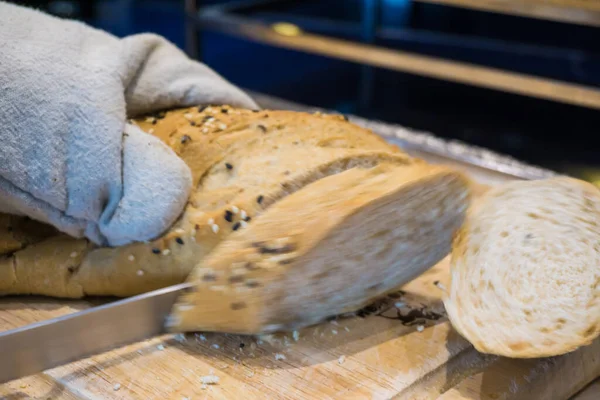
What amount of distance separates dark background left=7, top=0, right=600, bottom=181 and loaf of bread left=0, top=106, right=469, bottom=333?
3.68ft

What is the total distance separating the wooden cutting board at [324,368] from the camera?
37.3 inches

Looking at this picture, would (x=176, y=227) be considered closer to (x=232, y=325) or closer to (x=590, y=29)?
(x=232, y=325)

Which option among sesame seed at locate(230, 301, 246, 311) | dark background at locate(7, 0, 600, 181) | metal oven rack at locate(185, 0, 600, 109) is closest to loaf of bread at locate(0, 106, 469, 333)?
sesame seed at locate(230, 301, 246, 311)

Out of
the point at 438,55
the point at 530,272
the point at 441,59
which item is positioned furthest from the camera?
the point at 438,55

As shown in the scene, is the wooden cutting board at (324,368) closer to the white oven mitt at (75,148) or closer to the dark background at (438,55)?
the white oven mitt at (75,148)

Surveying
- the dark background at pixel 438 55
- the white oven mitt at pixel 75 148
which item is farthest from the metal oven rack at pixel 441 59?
the white oven mitt at pixel 75 148

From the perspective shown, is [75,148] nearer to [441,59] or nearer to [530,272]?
[530,272]

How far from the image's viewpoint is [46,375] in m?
0.96

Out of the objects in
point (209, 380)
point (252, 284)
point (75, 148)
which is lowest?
point (209, 380)

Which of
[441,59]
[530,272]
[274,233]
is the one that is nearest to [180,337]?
[274,233]

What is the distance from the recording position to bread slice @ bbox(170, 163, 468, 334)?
3.23 ft

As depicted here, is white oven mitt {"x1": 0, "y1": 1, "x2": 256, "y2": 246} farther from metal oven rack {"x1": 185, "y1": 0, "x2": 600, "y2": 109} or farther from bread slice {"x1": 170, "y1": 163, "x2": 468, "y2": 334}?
metal oven rack {"x1": 185, "y1": 0, "x2": 600, "y2": 109}

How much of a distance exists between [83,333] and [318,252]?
0.33m

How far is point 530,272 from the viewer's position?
955 mm
